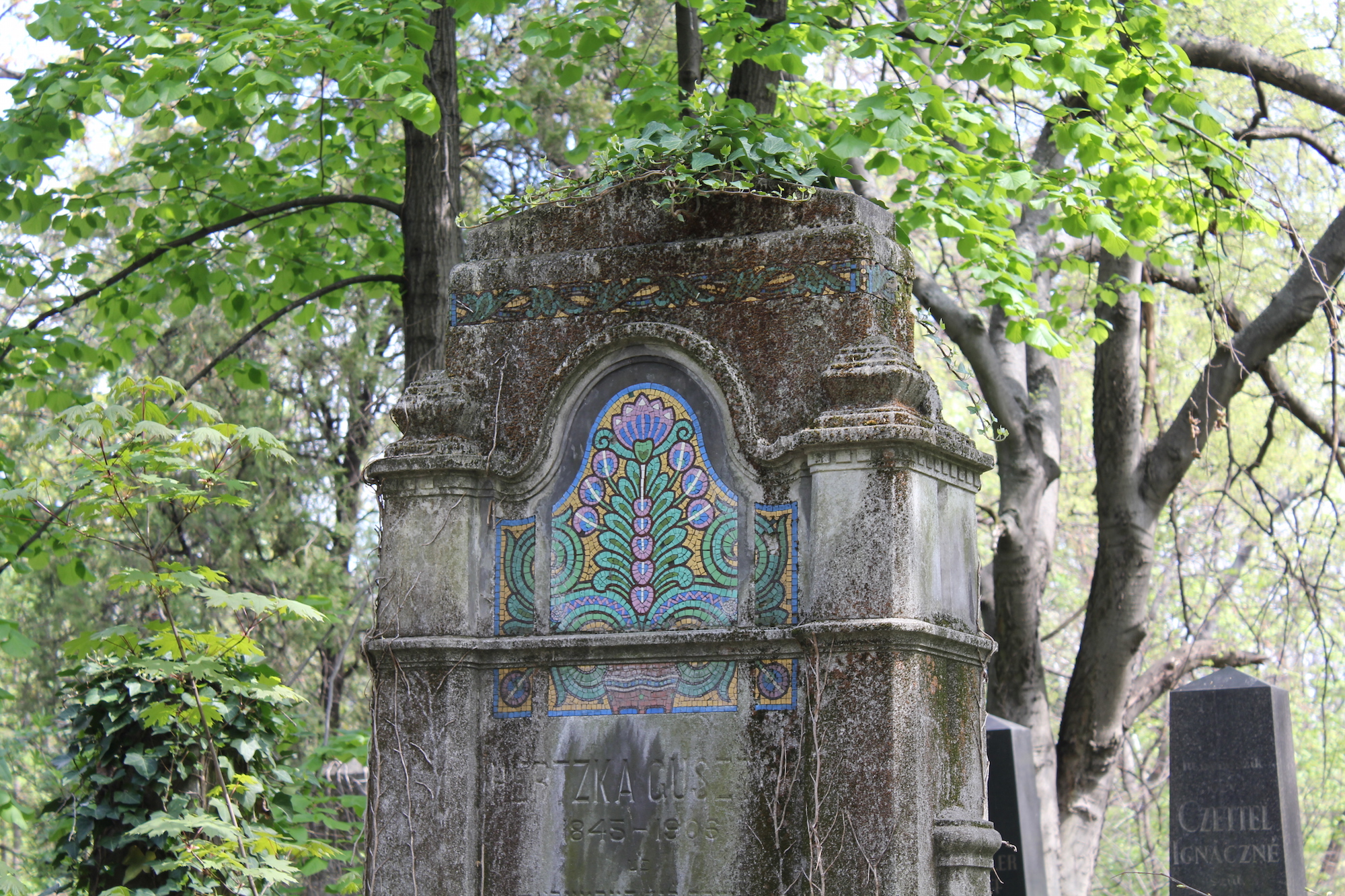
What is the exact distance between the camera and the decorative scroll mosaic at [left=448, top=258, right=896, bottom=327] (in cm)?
492

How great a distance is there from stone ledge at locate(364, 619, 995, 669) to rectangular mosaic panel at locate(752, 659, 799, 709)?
3 centimetres

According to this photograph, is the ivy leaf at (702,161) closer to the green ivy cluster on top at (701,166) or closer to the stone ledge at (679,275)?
the green ivy cluster on top at (701,166)

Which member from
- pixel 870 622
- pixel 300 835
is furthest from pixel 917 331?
pixel 300 835

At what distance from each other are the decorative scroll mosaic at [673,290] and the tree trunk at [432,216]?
3184mm

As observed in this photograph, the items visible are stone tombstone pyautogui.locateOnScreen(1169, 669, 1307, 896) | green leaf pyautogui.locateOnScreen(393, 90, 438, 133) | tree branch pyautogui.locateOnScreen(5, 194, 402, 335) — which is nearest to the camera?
green leaf pyautogui.locateOnScreen(393, 90, 438, 133)

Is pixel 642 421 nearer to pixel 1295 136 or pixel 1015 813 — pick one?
pixel 1015 813

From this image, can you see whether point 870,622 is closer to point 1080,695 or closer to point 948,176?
point 948,176

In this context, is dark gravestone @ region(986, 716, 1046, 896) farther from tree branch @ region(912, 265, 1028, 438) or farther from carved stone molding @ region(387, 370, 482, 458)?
carved stone molding @ region(387, 370, 482, 458)

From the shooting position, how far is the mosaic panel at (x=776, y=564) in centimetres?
478

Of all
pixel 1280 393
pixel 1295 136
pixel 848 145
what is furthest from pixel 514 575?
pixel 1295 136

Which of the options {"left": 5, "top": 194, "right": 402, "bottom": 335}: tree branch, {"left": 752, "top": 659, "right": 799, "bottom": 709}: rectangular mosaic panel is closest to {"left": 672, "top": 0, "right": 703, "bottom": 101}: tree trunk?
{"left": 5, "top": 194, "right": 402, "bottom": 335}: tree branch

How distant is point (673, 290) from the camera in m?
5.14

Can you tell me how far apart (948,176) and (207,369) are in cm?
469

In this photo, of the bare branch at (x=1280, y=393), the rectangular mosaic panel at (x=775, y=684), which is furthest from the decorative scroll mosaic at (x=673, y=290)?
the bare branch at (x=1280, y=393)
